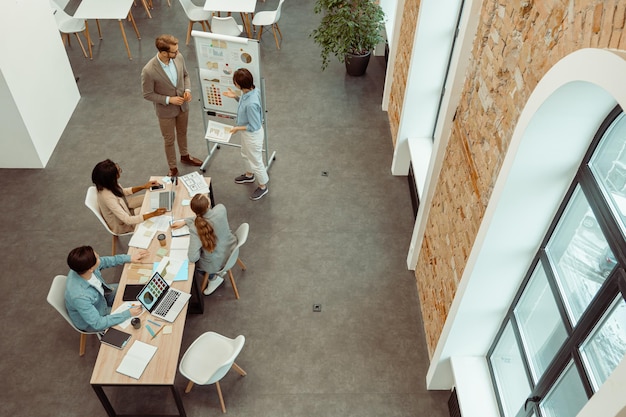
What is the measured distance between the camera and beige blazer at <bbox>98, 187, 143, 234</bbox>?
562 cm

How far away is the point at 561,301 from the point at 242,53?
14.9ft

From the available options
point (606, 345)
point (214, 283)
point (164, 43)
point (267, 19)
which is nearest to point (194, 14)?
point (267, 19)

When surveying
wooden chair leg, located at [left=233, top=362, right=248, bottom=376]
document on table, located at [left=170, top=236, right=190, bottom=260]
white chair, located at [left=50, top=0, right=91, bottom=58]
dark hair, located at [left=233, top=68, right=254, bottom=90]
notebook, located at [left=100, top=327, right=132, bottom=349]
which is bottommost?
wooden chair leg, located at [left=233, top=362, right=248, bottom=376]

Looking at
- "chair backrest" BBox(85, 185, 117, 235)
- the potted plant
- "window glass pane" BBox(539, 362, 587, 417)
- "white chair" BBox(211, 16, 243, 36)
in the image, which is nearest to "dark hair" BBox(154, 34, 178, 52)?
"chair backrest" BBox(85, 185, 117, 235)

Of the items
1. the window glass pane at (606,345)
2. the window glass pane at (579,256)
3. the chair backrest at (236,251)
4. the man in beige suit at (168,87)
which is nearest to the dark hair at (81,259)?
the chair backrest at (236,251)

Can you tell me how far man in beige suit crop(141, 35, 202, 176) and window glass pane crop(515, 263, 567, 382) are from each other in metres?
4.47

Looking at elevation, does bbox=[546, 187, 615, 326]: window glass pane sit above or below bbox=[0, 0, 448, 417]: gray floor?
above

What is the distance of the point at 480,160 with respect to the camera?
12.8 ft

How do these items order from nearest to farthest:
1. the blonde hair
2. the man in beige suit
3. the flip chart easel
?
1. the blonde hair
2. the man in beige suit
3. the flip chart easel

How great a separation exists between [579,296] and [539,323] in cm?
67

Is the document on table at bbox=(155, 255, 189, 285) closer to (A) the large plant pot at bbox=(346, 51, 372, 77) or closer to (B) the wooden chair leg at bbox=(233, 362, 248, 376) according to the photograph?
(B) the wooden chair leg at bbox=(233, 362, 248, 376)

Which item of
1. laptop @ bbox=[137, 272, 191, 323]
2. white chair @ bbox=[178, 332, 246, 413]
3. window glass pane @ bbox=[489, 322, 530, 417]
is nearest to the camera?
window glass pane @ bbox=[489, 322, 530, 417]

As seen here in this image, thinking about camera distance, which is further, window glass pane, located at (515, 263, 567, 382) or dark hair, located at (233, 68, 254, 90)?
dark hair, located at (233, 68, 254, 90)

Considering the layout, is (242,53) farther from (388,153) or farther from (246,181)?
(388,153)
